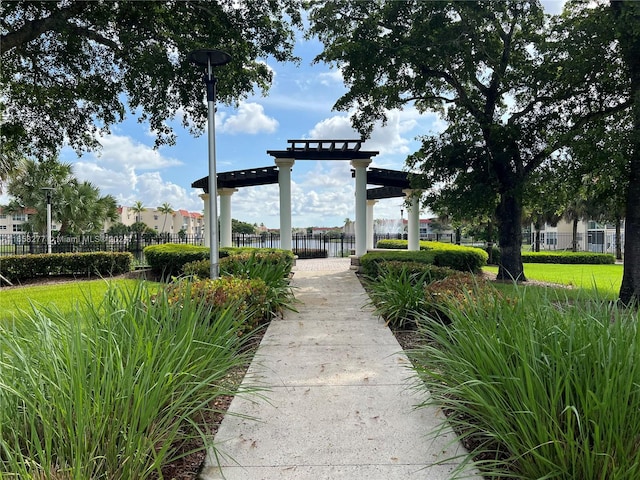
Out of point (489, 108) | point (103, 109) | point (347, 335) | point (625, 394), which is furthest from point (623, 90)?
point (103, 109)

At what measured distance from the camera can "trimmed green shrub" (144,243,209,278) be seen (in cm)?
1161

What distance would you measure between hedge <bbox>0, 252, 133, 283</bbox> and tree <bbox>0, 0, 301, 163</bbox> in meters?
3.53

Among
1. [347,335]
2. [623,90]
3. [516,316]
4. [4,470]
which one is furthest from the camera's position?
[623,90]

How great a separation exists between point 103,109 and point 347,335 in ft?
30.3

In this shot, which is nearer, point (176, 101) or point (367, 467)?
point (367, 467)

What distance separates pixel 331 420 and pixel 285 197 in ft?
39.2

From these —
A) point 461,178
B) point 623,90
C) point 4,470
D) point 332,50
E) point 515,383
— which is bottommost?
point 4,470

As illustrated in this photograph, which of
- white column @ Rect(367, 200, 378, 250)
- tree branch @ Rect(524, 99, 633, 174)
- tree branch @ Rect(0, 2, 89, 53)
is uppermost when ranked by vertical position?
tree branch @ Rect(0, 2, 89, 53)

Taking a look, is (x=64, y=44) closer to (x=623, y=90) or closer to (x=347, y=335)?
(x=347, y=335)

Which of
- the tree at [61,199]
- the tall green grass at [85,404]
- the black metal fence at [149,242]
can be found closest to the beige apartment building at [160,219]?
the tree at [61,199]

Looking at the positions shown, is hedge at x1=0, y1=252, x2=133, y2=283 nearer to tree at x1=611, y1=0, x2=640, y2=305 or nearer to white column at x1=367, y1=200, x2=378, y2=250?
white column at x1=367, y1=200, x2=378, y2=250

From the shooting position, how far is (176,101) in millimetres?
10148

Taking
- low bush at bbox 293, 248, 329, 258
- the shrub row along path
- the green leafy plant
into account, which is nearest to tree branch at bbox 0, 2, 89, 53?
the shrub row along path

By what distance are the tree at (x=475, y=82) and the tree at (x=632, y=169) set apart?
0.87 m
